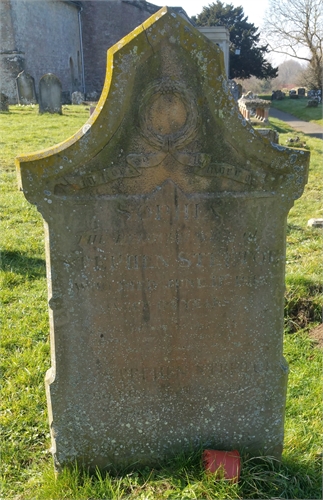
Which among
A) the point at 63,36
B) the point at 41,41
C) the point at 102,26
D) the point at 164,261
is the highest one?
the point at 102,26

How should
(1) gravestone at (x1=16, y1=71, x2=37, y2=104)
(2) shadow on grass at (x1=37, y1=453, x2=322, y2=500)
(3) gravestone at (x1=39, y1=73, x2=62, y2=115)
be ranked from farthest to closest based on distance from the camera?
1. (1) gravestone at (x1=16, y1=71, x2=37, y2=104)
2. (3) gravestone at (x1=39, y1=73, x2=62, y2=115)
3. (2) shadow on grass at (x1=37, y1=453, x2=322, y2=500)

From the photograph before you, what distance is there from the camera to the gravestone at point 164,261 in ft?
7.83

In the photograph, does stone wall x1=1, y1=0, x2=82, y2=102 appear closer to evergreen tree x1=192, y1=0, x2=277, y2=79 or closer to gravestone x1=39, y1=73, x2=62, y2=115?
gravestone x1=39, y1=73, x2=62, y2=115

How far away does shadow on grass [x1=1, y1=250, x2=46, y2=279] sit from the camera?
525 cm

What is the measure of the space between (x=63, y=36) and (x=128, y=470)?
32624 mm

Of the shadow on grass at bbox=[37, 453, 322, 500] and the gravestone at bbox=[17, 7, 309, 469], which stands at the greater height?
the gravestone at bbox=[17, 7, 309, 469]

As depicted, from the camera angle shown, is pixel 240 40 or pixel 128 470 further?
pixel 240 40

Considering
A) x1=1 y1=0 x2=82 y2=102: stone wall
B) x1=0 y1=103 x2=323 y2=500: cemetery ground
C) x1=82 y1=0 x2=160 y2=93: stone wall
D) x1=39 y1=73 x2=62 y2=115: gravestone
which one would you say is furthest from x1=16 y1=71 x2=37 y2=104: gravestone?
x1=0 y1=103 x2=323 y2=500: cemetery ground

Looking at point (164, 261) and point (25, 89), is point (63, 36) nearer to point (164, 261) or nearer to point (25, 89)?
point (25, 89)

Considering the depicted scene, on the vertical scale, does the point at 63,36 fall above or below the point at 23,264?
above

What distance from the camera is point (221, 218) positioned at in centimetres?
262

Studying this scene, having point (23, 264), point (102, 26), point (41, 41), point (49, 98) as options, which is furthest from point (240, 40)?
point (23, 264)

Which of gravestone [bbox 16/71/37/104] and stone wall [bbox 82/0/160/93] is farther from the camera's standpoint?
stone wall [bbox 82/0/160/93]

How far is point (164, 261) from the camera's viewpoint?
265cm
